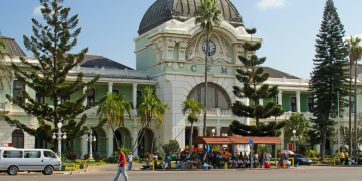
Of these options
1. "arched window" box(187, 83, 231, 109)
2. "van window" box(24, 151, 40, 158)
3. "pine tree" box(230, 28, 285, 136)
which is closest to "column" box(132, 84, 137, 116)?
"arched window" box(187, 83, 231, 109)

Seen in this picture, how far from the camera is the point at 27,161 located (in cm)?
3416

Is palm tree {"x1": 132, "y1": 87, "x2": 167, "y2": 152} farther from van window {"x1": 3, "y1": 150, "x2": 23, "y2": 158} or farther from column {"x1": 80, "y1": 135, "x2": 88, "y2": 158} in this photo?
van window {"x1": 3, "y1": 150, "x2": 23, "y2": 158}

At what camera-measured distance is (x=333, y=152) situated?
2625 inches

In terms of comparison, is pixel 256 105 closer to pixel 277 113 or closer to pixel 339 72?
pixel 277 113

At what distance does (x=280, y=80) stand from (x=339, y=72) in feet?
29.1

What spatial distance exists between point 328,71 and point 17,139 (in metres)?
31.9

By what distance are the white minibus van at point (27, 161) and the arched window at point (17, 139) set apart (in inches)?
731

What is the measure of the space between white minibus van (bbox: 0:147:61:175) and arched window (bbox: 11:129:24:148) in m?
18.6

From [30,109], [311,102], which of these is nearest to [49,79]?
[30,109]

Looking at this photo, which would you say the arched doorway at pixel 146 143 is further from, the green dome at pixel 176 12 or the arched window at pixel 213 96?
the green dome at pixel 176 12

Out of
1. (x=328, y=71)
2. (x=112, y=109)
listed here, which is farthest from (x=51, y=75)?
(x=328, y=71)

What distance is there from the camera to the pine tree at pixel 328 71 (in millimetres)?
59000

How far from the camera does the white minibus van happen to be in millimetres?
33469

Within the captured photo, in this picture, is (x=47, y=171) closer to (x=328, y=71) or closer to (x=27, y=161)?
(x=27, y=161)
